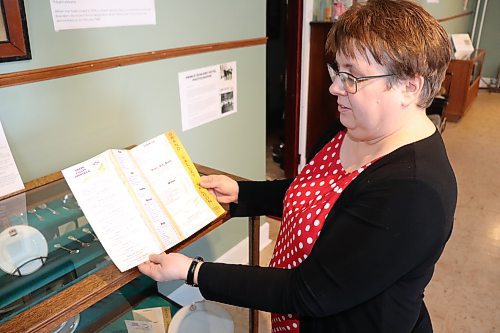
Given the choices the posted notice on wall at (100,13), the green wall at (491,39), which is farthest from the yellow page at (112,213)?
the green wall at (491,39)

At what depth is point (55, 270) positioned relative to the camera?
885 millimetres

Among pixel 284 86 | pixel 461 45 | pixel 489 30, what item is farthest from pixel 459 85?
pixel 489 30

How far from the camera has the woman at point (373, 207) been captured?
76cm

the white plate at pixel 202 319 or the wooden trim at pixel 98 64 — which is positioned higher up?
the wooden trim at pixel 98 64

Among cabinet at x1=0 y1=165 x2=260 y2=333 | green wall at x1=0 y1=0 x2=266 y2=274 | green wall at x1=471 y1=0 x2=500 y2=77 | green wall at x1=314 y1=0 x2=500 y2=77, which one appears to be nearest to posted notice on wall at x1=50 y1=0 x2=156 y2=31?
green wall at x1=0 y1=0 x2=266 y2=274

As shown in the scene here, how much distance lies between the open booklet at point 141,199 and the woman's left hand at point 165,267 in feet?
0.06

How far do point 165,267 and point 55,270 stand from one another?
24 cm

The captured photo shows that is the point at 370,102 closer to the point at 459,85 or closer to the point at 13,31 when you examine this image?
the point at 13,31

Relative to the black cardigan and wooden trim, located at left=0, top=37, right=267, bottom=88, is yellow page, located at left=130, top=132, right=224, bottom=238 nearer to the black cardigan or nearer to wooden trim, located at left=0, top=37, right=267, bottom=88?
the black cardigan

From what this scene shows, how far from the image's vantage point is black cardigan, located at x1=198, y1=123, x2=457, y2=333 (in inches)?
29.7

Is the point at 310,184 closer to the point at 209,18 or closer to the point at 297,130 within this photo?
the point at 209,18

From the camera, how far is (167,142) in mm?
1088

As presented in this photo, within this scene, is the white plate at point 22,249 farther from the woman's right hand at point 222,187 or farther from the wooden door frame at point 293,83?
the wooden door frame at point 293,83

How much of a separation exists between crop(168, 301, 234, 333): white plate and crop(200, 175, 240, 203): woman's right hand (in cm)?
53
